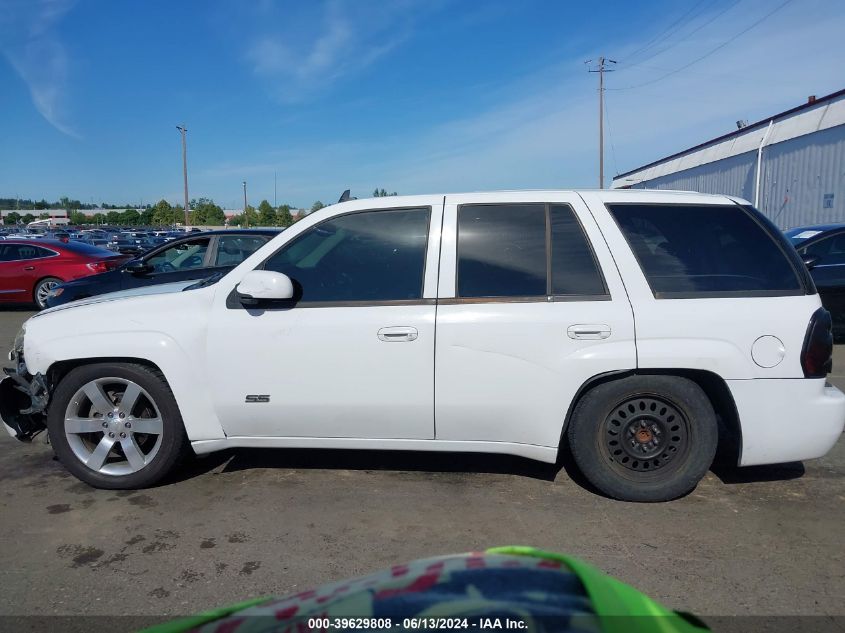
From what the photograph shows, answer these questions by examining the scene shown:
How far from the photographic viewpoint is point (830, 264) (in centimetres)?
852

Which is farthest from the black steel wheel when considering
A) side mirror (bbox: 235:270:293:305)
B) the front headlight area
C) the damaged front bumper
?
the front headlight area

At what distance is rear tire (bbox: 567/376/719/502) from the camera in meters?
3.65

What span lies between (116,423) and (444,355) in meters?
2.09

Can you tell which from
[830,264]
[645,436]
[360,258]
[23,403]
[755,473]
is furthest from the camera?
[830,264]

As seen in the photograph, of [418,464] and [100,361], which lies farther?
[418,464]

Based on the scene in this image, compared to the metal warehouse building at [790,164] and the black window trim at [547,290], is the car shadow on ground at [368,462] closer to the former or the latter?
the black window trim at [547,290]

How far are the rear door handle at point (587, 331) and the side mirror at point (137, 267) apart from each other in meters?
7.38

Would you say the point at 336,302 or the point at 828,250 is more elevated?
the point at 828,250

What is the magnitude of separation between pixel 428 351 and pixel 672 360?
134 cm

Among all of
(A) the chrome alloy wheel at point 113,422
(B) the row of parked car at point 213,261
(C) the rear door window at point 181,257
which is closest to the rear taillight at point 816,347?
(A) the chrome alloy wheel at point 113,422

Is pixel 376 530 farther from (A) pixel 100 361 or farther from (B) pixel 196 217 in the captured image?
(B) pixel 196 217

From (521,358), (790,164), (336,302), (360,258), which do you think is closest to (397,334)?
(336,302)

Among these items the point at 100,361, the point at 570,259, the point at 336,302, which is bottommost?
the point at 100,361

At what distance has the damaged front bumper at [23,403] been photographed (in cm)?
416
